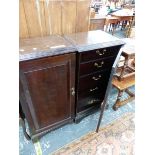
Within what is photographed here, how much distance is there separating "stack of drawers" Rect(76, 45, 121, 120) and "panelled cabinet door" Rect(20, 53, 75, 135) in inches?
3.3

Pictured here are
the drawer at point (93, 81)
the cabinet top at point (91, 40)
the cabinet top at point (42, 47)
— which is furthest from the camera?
the drawer at point (93, 81)

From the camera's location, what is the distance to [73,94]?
4.51 ft

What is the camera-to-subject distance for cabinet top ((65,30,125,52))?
1.15 m

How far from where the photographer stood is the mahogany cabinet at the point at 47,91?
41.0 inches

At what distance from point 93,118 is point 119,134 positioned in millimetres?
342

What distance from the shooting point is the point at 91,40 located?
4.13ft

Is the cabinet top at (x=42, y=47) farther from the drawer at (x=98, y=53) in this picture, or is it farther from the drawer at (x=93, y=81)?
the drawer at (x=93, y=81)

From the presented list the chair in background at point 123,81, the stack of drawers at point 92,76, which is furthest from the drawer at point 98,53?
the chair in background at point 123,81

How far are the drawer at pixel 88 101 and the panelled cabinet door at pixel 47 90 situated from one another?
0.32 ft

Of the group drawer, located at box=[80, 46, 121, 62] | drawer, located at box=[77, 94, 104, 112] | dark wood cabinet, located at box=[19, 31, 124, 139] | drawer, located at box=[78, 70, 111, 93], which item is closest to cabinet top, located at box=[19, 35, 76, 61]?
dark wood cabinet, located at box=[19, 31, 124, 139]

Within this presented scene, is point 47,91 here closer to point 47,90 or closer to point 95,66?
point 47,90

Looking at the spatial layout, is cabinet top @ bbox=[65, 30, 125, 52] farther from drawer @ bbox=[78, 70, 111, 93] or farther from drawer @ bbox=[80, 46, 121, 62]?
drawer @ bbox=[78, 70, 111, 93]
